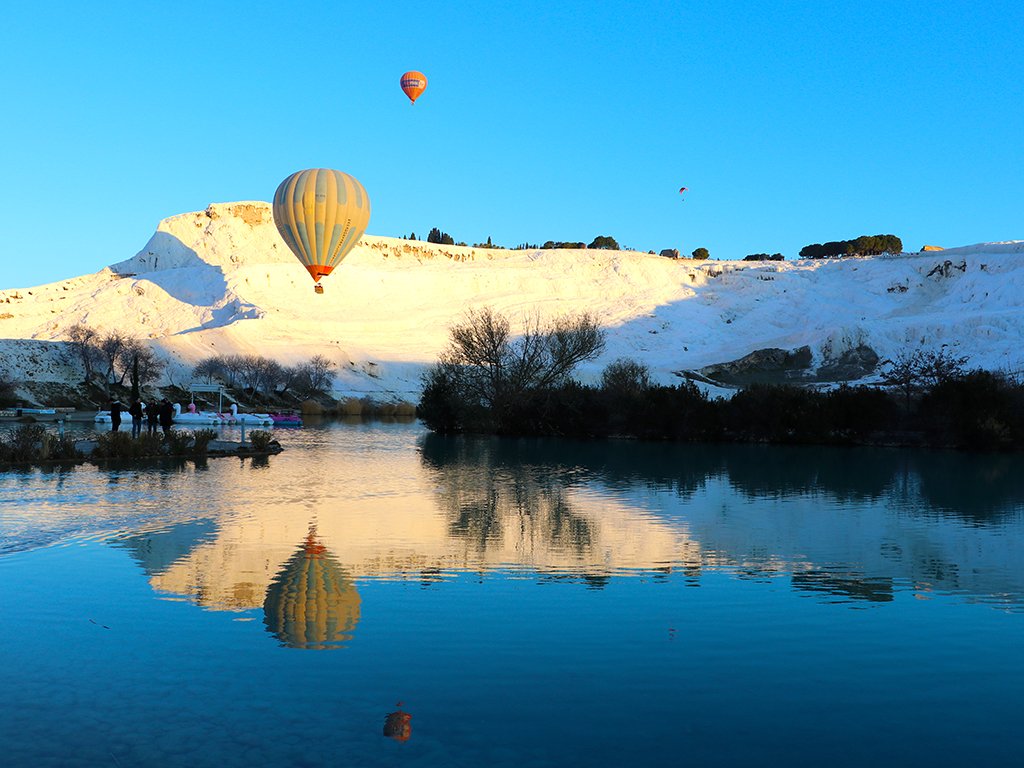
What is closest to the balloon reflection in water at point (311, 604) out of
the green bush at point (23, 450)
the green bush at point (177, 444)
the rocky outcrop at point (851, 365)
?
the green bush at point (23, 450)

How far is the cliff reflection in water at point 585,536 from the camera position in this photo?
10609 millimetres

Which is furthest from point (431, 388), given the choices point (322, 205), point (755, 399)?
point (755, 399)

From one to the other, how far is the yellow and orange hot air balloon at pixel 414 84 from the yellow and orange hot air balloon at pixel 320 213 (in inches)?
416

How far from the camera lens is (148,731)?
6008mm

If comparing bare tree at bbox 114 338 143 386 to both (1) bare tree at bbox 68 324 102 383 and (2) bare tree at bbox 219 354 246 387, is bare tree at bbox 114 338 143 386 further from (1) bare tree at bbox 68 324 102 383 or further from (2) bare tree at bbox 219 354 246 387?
(2) bare tree at bbox 219 354 246 387

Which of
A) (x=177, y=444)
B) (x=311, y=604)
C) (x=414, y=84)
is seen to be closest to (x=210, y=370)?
(x=414, y=84)

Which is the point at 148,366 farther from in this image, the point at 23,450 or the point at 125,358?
the point at 23,450

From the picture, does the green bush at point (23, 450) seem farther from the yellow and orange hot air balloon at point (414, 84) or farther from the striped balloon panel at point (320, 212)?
the yellow and orange hot air balloon at point (414, 84)

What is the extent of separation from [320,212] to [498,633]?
3523 centimetres

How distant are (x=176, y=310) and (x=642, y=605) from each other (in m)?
113

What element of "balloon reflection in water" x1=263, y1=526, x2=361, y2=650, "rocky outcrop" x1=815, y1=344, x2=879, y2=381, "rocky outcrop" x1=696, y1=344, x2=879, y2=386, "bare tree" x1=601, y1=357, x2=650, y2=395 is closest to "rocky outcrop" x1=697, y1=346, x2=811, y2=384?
"rocky outcrop" x1=696, y1=344, x2=879, y2=386

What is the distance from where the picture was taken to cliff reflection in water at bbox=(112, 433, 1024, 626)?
10609 millimetres

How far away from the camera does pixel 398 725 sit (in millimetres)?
6195

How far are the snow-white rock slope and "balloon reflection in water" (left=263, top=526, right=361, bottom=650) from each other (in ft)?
230
